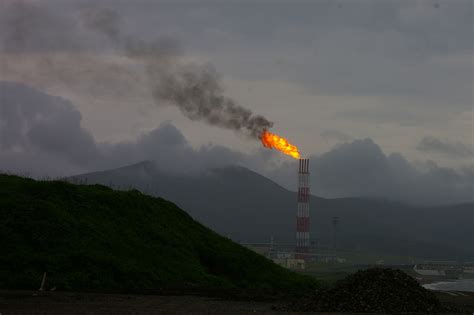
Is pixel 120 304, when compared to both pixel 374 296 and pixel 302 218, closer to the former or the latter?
pixel 374 296

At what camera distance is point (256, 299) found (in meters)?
53.0

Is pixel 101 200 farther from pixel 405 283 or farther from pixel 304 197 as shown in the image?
pixel 304 197

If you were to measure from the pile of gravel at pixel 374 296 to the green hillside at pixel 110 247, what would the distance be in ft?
55.7

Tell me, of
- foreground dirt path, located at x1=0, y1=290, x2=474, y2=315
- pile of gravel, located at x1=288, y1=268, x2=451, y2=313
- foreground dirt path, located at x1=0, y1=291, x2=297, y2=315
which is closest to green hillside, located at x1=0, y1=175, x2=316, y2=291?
foreground dirt path, located at x1=0, y1=291, x2=297, y2=315

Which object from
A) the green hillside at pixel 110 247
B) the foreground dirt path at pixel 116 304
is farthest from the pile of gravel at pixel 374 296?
the green hillside at pixel 110 247

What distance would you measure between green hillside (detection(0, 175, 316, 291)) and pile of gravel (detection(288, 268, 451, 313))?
1696 cm

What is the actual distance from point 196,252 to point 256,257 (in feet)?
20.7

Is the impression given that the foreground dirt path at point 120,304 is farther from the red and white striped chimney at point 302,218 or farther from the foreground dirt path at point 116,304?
the red and white striped chimney at point 302,218

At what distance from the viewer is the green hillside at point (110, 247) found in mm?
57750

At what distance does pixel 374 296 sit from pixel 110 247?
27815 mm

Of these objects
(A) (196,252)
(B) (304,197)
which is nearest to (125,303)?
(A) (196,252)

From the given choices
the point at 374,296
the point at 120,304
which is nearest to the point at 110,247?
the point at 120,304

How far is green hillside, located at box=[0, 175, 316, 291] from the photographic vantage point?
57750mm

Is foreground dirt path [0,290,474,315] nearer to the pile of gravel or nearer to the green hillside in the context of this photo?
the pile of gravel
